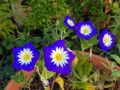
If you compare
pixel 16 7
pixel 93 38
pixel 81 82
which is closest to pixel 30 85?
pixel 81 82

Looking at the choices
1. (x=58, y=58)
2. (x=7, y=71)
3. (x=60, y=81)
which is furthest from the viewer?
(x=7, y=71)

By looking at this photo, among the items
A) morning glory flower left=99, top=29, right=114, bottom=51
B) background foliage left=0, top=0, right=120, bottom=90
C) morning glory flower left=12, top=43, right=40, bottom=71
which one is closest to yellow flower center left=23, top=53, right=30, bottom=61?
morning glory flower left=12, top=43, right=40, bottom=71

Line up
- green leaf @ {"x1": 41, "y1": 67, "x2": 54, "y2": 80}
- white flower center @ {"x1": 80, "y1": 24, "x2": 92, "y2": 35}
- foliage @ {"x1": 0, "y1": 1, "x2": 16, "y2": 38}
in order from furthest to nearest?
foliage @ {"x1": 0, "y1": 1, "x2": 16, "y2": 38} → white flower center @ {"x1": 80, "y1": 24, "x2": 92, "y2": 35} → green leaf @ {"x1": 41, "y1": 67, "x2": 54, "y2": 80}

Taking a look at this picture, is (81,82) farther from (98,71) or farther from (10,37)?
(10,37)

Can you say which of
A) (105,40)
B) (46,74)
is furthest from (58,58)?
(105,40)

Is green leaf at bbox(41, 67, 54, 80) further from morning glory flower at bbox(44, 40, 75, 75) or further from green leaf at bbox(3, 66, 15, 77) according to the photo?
green leaf at bbox(3, 66, 15, 77)

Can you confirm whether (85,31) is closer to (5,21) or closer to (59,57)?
(59,57)

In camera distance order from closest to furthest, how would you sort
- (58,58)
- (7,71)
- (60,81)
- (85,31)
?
1. (58,58)
2. (60,81)
3. (85,31)
4. (7,71)
